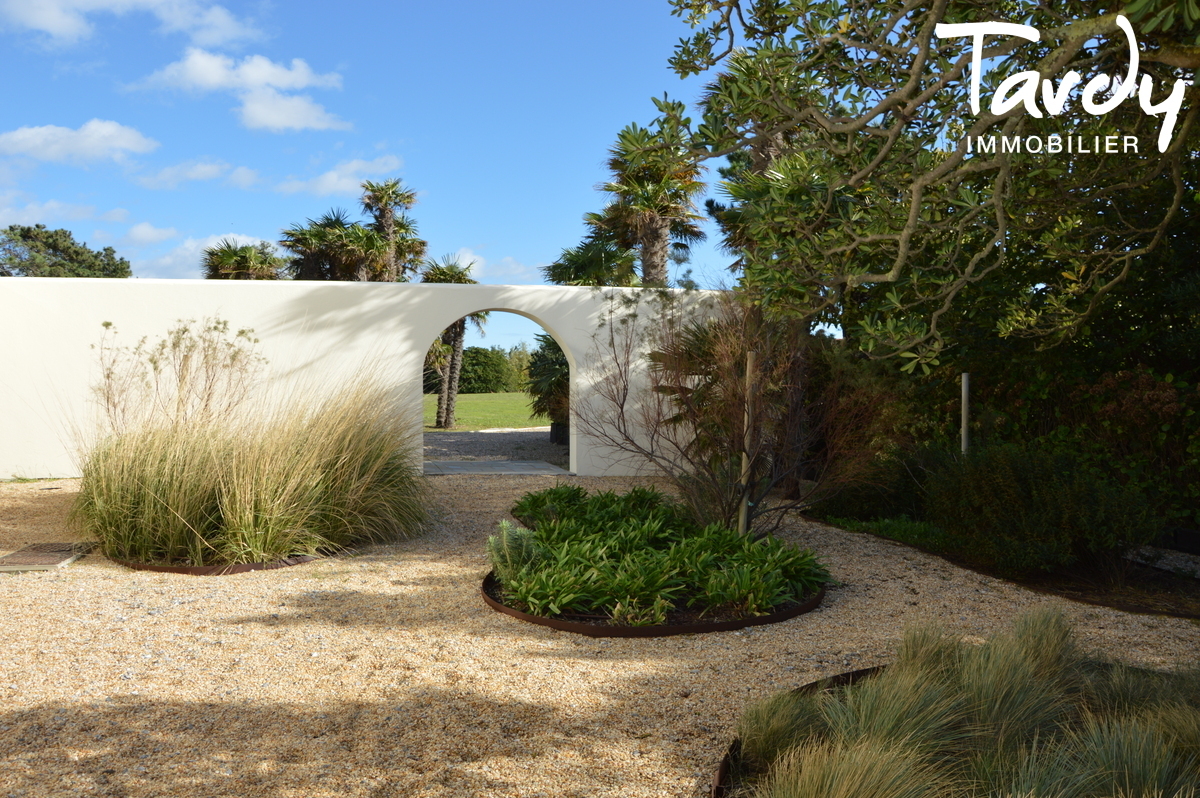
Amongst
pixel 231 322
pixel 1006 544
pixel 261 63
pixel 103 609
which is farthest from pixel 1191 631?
pixel 261 63

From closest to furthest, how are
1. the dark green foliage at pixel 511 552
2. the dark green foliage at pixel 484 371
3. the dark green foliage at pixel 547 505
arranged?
the dark green foliage at pixel 511 552
the dark green foliage at pixel 547 505
the dark green foliage at pixel 484 371

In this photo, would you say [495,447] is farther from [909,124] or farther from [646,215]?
[909,124]

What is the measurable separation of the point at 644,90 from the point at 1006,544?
3257 mm

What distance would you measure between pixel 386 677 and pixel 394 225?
15577mm

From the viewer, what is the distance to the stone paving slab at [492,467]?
9000 millimetres

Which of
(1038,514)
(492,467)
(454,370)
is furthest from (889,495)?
(454,370)

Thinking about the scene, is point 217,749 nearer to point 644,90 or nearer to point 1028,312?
point 644,90

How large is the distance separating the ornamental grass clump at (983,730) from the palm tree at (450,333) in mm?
13787

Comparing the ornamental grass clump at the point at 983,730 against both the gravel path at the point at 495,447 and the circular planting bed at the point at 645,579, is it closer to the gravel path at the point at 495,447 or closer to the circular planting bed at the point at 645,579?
the circular planting bed at the point at 645,579

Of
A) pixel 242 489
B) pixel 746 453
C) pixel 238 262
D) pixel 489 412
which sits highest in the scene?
pixel 238 262

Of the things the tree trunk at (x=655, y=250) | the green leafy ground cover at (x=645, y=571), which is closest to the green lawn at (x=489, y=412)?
the tree trunk at (x=655, y=250)

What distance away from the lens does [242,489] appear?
15.5 feet

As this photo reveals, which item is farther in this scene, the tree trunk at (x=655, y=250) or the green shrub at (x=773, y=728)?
the tree trunk at (x=655, y=250)

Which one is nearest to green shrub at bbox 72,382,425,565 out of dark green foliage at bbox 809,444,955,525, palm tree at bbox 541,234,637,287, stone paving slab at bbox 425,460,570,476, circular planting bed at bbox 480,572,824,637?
circular planting bed at bbox 480,572,824,637
